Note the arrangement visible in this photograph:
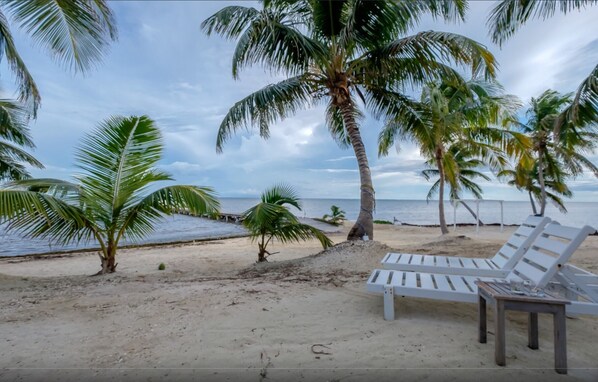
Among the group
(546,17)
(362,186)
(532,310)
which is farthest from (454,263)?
(546,17)

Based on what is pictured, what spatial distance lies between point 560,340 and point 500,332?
35 centimetres

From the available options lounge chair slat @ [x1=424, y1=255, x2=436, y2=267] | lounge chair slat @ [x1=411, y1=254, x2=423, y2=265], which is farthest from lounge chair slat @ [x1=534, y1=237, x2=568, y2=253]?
lounge chair slat @ [x1=411, y1=254, x2=423, y2=265]

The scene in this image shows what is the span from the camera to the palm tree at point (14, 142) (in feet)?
28.3

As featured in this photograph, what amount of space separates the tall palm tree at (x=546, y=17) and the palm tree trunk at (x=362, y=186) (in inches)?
128

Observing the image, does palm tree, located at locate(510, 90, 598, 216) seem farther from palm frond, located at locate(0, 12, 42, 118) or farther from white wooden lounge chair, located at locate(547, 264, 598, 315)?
palm frond, located at locate(0, 12, 42, 118)

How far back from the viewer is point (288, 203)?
7.40 meters

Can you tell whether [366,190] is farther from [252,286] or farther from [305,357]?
[305,357]

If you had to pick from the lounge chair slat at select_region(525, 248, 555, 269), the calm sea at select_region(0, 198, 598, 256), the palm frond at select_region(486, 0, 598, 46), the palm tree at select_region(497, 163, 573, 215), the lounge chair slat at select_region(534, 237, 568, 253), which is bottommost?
the calm sea at select_region(0, 198, 598, 256)

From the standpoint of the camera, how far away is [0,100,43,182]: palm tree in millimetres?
8617

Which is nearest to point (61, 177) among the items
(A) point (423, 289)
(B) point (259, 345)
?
(B) point (259, 345)

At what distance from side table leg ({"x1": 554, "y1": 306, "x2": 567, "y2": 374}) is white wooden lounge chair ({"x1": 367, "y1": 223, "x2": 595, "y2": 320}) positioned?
1.45 feet

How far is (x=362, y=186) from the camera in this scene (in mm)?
7684

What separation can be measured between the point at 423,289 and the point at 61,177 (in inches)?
244

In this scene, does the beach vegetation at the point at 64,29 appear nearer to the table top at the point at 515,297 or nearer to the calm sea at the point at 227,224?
the calm sea at the point at 227,224
